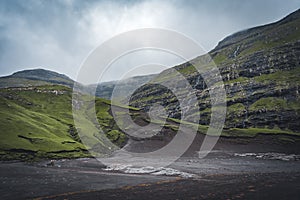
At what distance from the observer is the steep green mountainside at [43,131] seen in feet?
232

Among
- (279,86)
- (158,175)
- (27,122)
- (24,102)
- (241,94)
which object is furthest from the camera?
(241,94)

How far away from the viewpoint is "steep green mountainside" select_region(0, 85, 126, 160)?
Result: 70562 millimetres

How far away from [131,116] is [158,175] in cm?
8526

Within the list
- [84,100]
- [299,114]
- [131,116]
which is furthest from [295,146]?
[84,100]

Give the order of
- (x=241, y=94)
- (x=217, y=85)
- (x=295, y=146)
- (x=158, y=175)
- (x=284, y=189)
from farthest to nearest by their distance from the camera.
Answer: (x=217, y=85)
(x=241, y=94)
(x=295, y=146)
(x=158, y=175)
(x=284, y=189)

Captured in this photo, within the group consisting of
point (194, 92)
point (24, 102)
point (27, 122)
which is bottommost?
point (27, 122)

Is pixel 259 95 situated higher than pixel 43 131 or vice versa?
pixel 259 95

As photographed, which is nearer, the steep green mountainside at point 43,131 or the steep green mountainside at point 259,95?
the steep green mountainside at point 43,131

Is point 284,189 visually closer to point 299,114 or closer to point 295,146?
point 295,146

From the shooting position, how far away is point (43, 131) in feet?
280

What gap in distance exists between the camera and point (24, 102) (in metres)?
129

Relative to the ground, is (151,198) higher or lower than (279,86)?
lower

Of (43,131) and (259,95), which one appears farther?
(259,95)

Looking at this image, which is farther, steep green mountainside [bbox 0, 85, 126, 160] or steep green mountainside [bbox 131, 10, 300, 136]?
steep green mountainside [bbox 131, 10, 300, 136]
